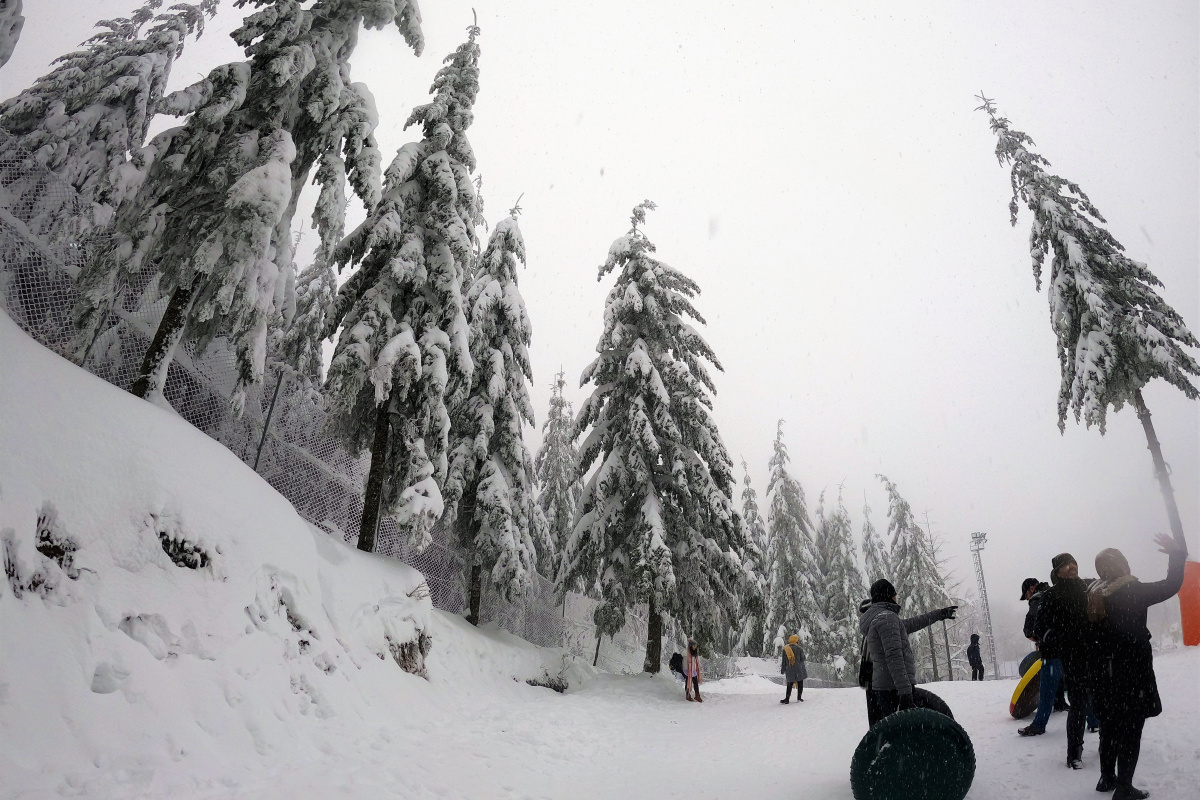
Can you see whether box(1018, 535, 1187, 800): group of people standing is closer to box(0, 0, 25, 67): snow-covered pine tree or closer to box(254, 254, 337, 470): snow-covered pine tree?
box(254, 254, 337, 470): snow-covered pine tree

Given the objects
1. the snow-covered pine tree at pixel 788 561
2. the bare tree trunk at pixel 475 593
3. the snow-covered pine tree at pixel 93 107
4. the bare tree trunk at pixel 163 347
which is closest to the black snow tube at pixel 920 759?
the bare tree trunk at pixel 163 347

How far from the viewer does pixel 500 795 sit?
18.3 feet

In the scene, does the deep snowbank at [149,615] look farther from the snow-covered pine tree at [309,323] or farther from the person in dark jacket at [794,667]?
the snow-covered pine tree at [309,323]

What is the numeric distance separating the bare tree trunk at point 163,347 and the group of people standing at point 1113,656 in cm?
1138

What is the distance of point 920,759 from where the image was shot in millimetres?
4410

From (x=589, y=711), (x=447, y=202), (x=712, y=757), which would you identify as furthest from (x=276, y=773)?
(x=447, y=202)

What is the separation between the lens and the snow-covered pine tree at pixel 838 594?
1303 inches

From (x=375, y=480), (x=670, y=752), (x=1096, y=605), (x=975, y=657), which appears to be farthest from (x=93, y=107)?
(x=975, y=657)

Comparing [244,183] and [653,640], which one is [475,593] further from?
[244,183]

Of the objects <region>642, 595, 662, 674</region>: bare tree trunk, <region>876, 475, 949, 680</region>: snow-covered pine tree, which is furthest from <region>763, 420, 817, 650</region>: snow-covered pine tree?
<region>642, 595, 662, 674</region>: bare tree trunk

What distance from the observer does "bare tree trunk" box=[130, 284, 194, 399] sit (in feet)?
27.8

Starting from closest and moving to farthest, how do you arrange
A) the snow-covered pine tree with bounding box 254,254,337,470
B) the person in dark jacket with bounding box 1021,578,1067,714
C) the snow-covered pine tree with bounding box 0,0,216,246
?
the person in dark jacket with bounding box 1021,578,1067,714 < the snow-covered pine tree with bounding box 254,254,337,470 < the snow-covered pine tree with bounding box 0,0,216,246

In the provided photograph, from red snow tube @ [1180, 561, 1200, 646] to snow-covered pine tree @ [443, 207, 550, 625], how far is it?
12436 millimetres

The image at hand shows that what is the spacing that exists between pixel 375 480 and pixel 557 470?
19.8 m
